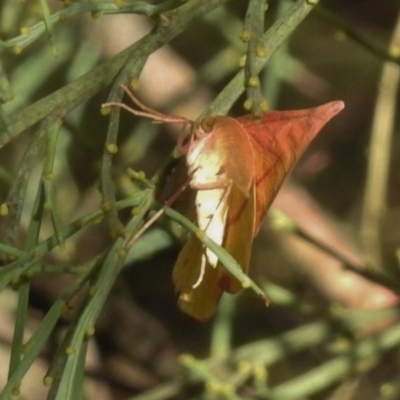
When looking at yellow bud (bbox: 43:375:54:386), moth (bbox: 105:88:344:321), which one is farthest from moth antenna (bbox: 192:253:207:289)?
yellow bud (bbox: 43:375:54:386)

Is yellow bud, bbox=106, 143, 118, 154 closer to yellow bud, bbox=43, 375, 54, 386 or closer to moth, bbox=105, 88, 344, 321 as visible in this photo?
moth, bbox=105, 88, 344, 321

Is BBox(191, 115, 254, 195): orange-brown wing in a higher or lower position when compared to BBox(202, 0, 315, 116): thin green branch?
lower

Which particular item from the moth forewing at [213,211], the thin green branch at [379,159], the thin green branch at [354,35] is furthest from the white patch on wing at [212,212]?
the thin green branch at [379,159]

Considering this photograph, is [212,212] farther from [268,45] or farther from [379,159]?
[379,159]

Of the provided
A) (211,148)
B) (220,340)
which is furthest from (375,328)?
(211,148)

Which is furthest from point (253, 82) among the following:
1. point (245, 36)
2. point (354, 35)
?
point (354, 35)
